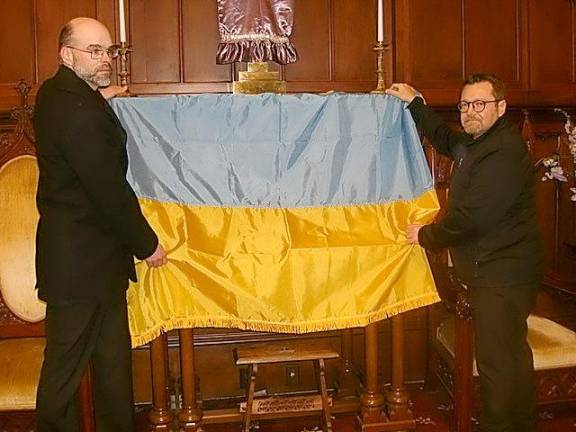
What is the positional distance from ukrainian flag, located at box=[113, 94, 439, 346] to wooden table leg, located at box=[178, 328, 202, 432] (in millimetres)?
179

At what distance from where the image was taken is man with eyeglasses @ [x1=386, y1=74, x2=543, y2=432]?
251cm

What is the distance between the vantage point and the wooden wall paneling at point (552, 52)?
379 centimetres

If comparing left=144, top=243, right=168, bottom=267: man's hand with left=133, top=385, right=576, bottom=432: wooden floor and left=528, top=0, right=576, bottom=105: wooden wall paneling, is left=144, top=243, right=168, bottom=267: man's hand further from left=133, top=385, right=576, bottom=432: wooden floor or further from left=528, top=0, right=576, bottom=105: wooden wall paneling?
left=528, top=0, right=576, bottom=105: wooden wall paneling

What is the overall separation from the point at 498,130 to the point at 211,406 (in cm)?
193

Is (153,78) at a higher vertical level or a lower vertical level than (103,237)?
higher

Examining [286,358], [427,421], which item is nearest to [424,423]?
[427,421]

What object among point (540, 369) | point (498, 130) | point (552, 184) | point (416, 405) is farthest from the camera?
point (552, 184)

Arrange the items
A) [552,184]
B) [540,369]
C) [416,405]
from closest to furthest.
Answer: [540,369] → [416,405] → [552,184]

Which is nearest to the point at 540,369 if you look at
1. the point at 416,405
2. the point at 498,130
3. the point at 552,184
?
the point at 416,405

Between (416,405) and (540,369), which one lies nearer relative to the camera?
(540,369)

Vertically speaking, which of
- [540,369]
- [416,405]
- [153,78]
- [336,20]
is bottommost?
[416,405]

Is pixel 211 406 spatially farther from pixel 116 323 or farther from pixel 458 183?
pixel 458 183

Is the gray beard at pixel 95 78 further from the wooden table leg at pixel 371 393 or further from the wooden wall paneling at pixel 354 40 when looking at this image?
the wooden wall paneling at pixel 354 40

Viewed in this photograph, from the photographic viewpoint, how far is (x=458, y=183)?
104 inches
